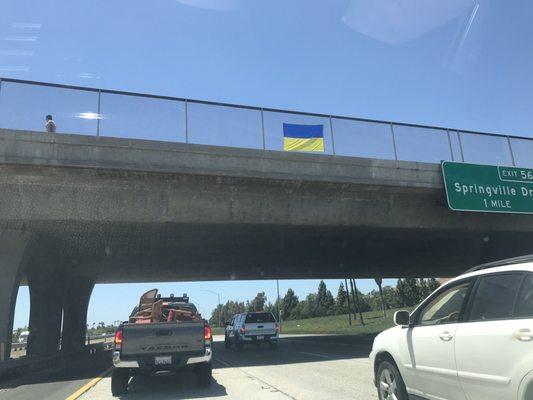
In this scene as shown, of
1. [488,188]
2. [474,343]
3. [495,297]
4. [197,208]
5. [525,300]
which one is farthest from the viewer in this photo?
[488,188]

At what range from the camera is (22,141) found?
14352mm

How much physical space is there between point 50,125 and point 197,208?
16.8 ft

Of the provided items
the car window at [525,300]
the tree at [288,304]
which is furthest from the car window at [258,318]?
the tree at [288,304]

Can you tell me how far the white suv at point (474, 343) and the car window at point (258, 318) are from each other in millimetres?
20077

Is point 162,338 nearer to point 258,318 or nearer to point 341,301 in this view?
point 258,318

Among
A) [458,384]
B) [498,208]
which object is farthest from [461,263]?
[458,384]

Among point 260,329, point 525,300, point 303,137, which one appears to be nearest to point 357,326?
point 260,329

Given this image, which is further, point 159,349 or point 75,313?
point 75,313

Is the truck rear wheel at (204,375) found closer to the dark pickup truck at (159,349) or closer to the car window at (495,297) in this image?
the dark pickup truck at (159,349)

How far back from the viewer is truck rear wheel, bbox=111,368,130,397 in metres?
10.2

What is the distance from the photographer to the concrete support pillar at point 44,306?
24.2m

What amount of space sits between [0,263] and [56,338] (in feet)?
40.4

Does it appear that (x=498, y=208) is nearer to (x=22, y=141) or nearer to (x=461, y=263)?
(x=461, y=263)

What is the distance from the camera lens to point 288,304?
117 meters
